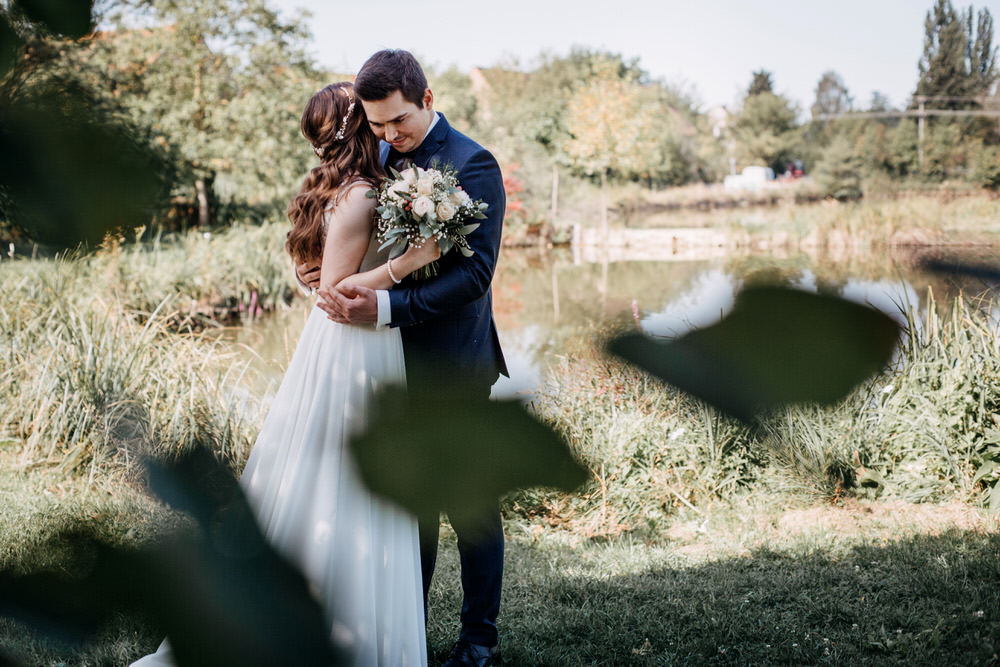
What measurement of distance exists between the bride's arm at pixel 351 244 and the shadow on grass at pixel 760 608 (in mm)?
1591

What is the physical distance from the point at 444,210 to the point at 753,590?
267 cm

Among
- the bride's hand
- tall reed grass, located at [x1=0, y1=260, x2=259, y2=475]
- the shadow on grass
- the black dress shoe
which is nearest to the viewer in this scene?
the bride's hand

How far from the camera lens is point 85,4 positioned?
477mm

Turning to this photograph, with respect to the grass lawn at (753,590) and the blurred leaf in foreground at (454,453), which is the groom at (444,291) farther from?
the blurred leaf in foreground at (454,453)

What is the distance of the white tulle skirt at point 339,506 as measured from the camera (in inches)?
18.6

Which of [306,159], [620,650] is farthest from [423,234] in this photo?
[306,159]

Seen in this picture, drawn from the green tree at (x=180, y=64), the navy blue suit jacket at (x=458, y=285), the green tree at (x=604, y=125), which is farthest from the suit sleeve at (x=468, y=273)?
the green tree at (x=604, y=125)

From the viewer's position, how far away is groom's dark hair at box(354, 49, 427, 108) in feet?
4.19

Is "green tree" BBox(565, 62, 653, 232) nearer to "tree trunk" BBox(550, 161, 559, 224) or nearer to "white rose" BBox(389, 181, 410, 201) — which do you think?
"tree trunk" BBox(550, 161, 559, 224)

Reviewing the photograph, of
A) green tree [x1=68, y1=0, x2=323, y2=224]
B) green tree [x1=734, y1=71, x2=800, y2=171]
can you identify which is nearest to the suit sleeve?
green tree [x1=68, y1=0, x2=323, y2=224]

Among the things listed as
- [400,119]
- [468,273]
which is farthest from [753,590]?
[400,119]

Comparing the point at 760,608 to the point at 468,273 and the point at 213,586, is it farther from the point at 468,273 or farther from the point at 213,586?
the point at 213,586

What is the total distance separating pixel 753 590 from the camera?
336 cm

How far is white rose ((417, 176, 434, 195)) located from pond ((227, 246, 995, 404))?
371 mm
